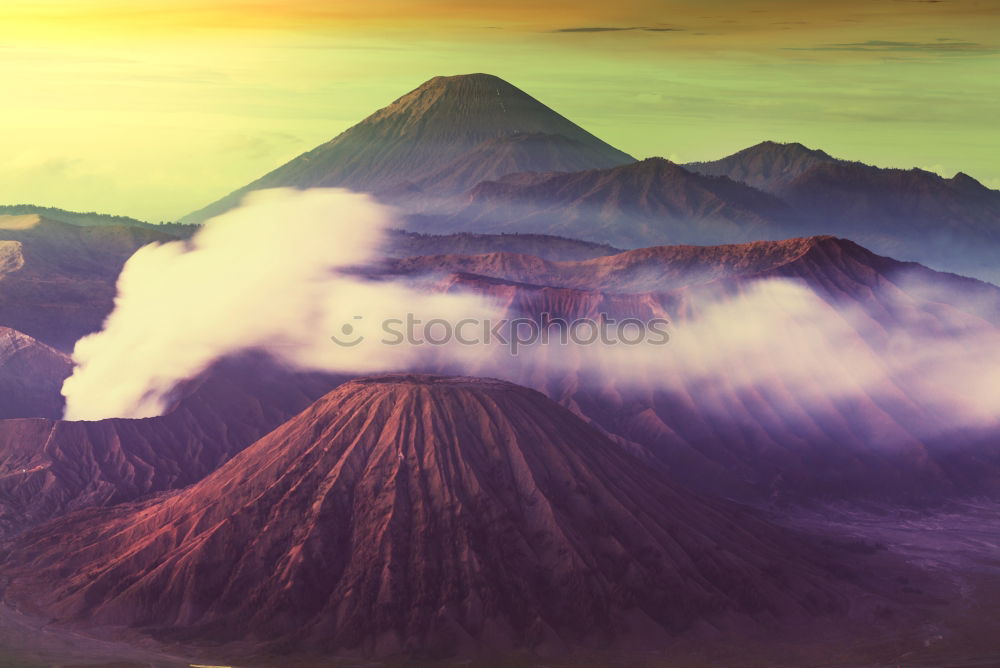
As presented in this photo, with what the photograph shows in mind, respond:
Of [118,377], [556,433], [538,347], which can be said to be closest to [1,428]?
[118,377]

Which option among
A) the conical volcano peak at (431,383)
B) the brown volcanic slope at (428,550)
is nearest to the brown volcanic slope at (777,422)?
the conical volcano peak at (431,383)

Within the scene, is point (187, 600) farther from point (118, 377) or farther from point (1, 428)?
point (118, 377)

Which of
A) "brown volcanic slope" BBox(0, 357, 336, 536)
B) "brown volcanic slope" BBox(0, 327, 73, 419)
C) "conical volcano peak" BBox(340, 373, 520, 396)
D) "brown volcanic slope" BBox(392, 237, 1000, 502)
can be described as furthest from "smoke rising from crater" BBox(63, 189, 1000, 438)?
"conical volcano peak" BBox(340, 373, 520, 396)

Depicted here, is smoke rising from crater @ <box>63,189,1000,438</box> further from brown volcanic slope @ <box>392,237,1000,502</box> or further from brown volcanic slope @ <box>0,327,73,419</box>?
→ brown volcanic slope @ <box>0,327,73,419</box>

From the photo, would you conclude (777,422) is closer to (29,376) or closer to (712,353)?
(712,353)

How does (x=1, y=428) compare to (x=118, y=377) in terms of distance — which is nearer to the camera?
(x=1, y=428)
